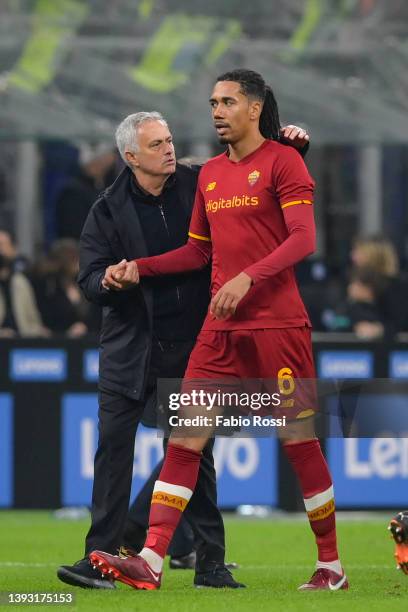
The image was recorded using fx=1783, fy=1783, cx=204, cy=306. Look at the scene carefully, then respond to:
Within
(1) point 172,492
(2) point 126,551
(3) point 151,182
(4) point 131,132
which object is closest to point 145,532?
(2) point 126,551

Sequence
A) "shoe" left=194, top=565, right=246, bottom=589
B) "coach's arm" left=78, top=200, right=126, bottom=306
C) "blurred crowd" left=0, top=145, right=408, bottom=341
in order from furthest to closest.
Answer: "blurred crowd" left=0, top=145, right=408, bottom=341, "coach's arm" left=78, top=200, right=126, bottom=306, "shoe" left=194, top=565, right=246, bottom=589

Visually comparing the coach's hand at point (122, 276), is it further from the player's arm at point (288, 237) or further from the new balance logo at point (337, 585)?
the new balance logo at point (337, 585)

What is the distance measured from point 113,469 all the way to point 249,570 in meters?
1.41

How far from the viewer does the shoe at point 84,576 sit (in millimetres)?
7797

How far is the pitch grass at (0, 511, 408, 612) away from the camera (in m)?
7.22

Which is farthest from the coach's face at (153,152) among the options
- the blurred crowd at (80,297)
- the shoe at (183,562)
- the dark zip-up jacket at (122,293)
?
the blurred crowd at (80,297)

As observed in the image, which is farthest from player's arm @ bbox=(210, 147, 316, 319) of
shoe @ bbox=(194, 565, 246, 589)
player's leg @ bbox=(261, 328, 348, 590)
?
shoe @ bbox=(194, 565, 246, 589)

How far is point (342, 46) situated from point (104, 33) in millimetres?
1979

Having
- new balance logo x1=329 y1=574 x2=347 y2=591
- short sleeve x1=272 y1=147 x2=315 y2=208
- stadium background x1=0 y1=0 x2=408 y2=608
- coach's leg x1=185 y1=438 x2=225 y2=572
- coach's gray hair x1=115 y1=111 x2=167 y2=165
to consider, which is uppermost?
stadium background x1=0 y1=0 x2=408 y2=608

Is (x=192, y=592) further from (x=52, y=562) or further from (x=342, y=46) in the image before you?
(x=342, y=46)

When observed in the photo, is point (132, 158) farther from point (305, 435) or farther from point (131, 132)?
point (305, 435)

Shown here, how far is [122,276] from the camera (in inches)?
313

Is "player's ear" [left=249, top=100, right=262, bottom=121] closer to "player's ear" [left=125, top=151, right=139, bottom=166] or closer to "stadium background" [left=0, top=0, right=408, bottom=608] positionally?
"player's ear" [left=125, top=151, right=139, bottom=166]

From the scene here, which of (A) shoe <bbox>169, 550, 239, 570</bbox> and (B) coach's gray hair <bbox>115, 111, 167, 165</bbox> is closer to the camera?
(B) coach's gray hair <bbox>115, 111, 167, 165</bbox>
